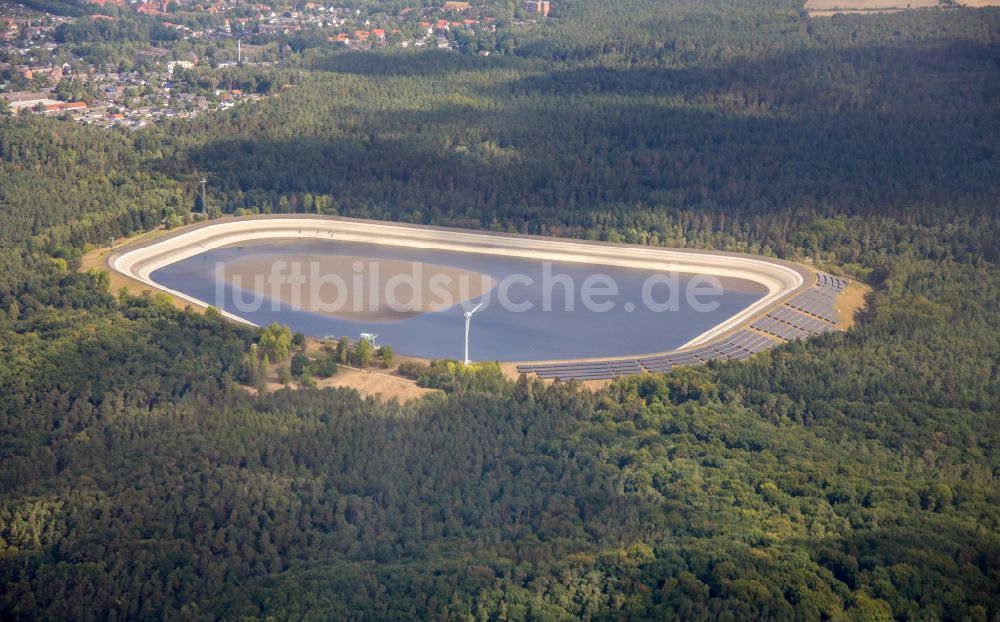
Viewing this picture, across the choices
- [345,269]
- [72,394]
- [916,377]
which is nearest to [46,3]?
[345,269]

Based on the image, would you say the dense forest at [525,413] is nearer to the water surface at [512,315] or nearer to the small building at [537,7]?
the water surface at [512,315]

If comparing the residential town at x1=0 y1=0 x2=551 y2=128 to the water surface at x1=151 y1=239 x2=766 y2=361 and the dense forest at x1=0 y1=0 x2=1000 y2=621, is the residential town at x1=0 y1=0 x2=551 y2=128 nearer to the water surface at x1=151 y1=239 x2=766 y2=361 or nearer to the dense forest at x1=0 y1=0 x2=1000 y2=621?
the dense forest at x1=0 y1=0 x2=1000 y2=621

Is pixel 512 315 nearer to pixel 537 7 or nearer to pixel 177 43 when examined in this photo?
pixel 177 43

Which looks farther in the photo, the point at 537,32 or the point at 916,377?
the point at 537,32

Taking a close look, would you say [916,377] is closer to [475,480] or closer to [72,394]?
[475,480]

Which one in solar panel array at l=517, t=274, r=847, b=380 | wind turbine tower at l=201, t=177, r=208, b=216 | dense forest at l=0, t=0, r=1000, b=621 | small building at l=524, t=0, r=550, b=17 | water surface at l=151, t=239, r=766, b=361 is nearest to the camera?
dense forest at l=0, t=0, r=1000, b=621

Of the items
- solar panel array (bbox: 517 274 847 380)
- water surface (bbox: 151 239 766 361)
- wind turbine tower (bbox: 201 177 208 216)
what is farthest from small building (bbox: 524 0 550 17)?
solar panel array (bbox: 517 274 847 380)

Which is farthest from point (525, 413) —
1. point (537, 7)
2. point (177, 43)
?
point (537, 7)
